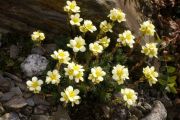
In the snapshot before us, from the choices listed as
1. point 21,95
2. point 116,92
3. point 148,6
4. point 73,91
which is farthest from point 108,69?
point 148,6

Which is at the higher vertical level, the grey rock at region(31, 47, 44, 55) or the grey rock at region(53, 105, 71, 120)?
the grey rock at region(31, 47, 44, 55)

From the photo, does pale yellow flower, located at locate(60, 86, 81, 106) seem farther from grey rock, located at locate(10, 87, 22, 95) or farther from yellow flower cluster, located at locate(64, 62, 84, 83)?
grey rock, located at locate(10, 87, 22, 95)

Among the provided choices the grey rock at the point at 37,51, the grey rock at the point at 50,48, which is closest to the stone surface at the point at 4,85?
the grey rock at the point at 37,51

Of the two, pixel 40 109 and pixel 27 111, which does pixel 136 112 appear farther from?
pixel 27 111

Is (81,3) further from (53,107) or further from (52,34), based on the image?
(53,107)

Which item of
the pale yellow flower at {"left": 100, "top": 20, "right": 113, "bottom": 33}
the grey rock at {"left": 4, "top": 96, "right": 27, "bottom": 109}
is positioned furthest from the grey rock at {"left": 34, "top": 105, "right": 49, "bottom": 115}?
the pale yellow flower at {"left": 100, "top": 20, "right": 113, "bottom": 33}

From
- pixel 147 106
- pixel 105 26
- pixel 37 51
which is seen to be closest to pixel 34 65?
pixel 37 51
